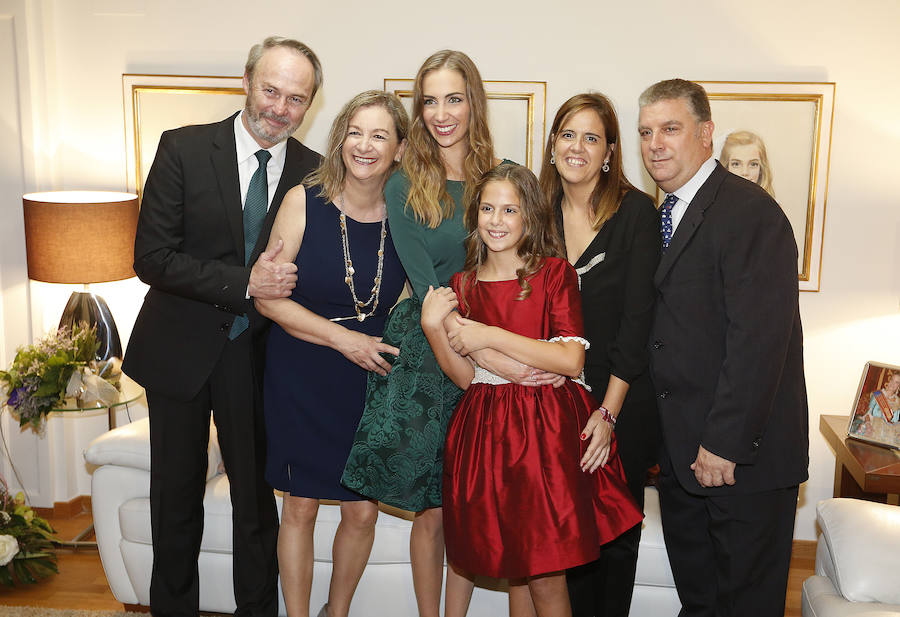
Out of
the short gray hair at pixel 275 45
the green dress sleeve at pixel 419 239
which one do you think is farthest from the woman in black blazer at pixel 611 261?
the short gray hair at pixel 275 45

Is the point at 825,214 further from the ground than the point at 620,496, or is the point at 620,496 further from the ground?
the point at 825,214

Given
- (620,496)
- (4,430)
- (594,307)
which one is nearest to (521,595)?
(620,496)

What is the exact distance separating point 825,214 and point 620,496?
80.1 inches

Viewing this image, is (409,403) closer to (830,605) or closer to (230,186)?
(230,186)

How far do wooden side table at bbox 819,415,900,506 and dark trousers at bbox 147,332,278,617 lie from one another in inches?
86.0

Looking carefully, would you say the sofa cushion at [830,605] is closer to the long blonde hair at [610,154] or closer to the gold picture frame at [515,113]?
the long blonde hair at [610,154]

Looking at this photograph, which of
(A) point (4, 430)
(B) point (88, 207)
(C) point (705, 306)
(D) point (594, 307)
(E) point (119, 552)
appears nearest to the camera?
(C) point (705, 306)

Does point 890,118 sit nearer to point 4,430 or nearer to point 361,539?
point 361,539

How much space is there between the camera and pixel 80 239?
135 inches

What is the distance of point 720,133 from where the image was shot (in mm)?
3557

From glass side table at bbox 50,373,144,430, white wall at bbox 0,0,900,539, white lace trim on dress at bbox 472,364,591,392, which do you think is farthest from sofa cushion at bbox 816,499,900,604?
glass side table at bbox 50,373,144,430

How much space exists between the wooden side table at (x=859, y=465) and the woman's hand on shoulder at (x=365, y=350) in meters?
1.86

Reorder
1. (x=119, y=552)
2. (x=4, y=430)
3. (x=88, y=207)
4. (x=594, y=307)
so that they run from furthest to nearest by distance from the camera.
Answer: (x=4, y=430), (x=88, y=207), (x=119, y=552), (x=594, y=307)

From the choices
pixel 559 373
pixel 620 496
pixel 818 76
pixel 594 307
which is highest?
pixel 818 76
